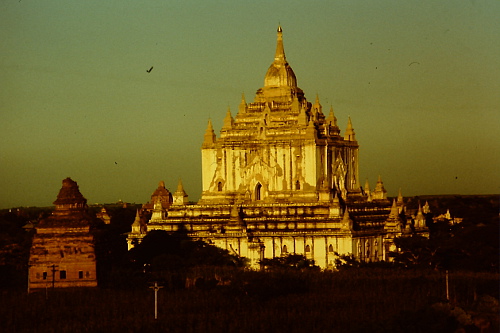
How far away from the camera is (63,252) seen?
63.9 meters

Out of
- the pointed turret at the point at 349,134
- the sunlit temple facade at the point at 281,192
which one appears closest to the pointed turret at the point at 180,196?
the sunlit temple facade at the point at 281,192

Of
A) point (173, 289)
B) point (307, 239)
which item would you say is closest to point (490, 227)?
point (307, 239)

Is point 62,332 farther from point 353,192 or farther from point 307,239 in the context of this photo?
point 353,192

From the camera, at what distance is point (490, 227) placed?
259 ft

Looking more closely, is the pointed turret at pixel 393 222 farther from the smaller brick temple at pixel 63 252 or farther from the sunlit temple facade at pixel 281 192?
the smaller brick temple at pixel 63 252

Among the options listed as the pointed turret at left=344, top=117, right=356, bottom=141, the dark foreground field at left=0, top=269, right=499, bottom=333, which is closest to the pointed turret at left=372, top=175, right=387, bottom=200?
the pointed turret at left=344, top=117, right=356, bottom=141

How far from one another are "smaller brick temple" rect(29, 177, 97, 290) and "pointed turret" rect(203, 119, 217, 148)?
14.3 metres

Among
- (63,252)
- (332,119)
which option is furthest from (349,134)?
(63,252)

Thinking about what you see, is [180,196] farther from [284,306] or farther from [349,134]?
[284,306]

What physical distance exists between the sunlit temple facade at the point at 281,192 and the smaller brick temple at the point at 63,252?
11182 mm

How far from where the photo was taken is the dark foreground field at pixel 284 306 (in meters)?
51.1

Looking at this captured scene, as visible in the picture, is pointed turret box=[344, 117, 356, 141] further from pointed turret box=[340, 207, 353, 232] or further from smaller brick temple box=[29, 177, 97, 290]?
smaller brick temple box=[29, 177, 97, 290]

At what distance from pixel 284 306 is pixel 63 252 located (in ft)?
34.0

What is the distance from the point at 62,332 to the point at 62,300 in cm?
800
